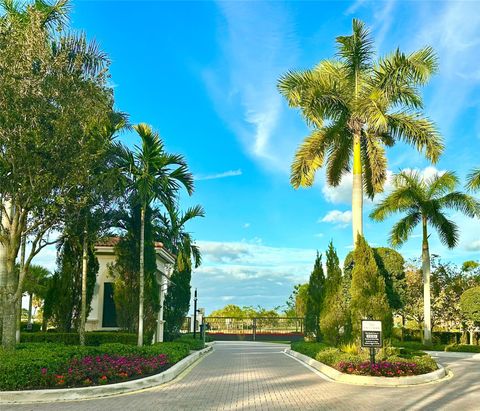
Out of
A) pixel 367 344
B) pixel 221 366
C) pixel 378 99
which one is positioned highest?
pixel 378 99

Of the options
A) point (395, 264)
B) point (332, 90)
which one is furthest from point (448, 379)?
point (395, 264)

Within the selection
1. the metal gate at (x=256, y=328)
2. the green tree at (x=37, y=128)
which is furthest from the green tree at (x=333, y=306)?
the metal gate at (x=256, y=328)

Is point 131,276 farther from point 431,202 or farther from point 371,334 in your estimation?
point 431,202

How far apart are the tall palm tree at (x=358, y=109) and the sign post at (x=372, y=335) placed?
14.8 ft

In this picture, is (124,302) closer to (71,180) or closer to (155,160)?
(155,160)

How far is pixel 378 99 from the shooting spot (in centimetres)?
1848

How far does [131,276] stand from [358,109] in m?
10.3

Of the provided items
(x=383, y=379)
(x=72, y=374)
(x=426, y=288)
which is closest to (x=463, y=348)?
(x=426, y=288)

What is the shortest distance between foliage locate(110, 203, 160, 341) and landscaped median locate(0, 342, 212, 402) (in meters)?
4.77

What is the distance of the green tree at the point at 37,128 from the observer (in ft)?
38.5

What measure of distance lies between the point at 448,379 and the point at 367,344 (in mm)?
2713

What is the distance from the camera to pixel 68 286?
17.9 meters

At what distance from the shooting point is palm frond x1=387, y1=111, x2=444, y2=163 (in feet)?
62.7

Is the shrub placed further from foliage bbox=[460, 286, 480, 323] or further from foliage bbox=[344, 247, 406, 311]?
foliage bbox=[344, 247, 406, 311]
